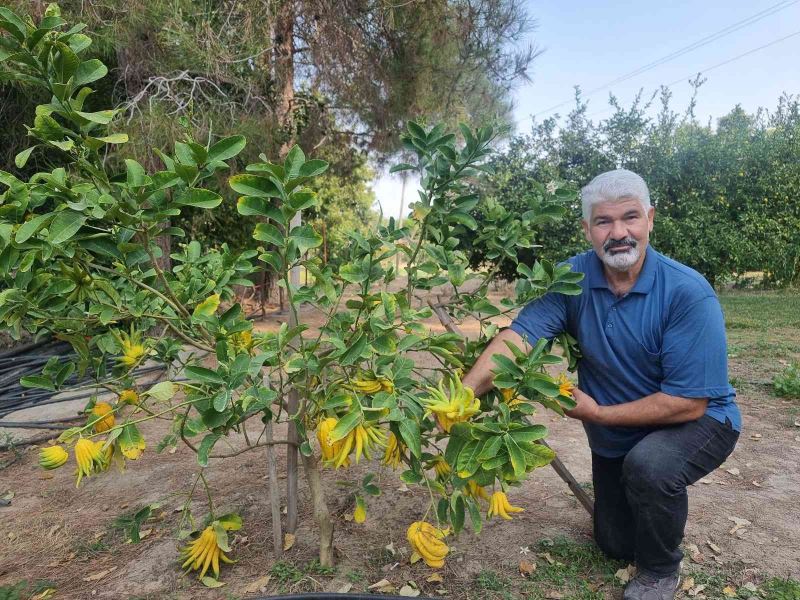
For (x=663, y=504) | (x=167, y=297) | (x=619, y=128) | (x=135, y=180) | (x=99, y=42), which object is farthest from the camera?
(x=619, y=128)

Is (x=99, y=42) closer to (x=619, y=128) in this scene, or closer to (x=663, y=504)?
(x=663, y=504)

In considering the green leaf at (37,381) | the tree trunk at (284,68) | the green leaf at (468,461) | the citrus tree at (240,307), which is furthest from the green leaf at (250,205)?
the tree trunk at (284,68)

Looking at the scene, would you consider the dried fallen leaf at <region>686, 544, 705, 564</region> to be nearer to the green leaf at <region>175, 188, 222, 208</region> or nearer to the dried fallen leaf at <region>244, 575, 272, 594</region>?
the dried fallen leaf at <region>244, 575, 272, 594</region>

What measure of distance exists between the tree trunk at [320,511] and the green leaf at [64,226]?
97 cm

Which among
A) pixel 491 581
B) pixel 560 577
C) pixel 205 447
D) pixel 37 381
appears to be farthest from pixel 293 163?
pixel 560 577

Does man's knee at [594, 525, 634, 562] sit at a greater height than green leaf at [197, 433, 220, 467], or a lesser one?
lesser

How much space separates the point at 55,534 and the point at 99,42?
3.73 meters

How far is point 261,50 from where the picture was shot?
450 cm

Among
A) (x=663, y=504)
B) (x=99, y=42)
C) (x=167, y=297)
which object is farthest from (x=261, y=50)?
(x=663, y=504)

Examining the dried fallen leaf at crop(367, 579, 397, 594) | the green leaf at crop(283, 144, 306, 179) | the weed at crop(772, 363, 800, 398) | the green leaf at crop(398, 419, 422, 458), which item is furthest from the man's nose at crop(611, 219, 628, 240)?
the weed at crop(772, 363, 800, 398)

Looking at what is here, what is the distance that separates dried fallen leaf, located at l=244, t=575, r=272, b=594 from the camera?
5.71 feet

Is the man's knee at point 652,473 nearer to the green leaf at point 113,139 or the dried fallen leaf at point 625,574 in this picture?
the dried fallen leaf at point 625,574

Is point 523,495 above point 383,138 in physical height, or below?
below

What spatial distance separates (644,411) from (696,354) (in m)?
0.23
